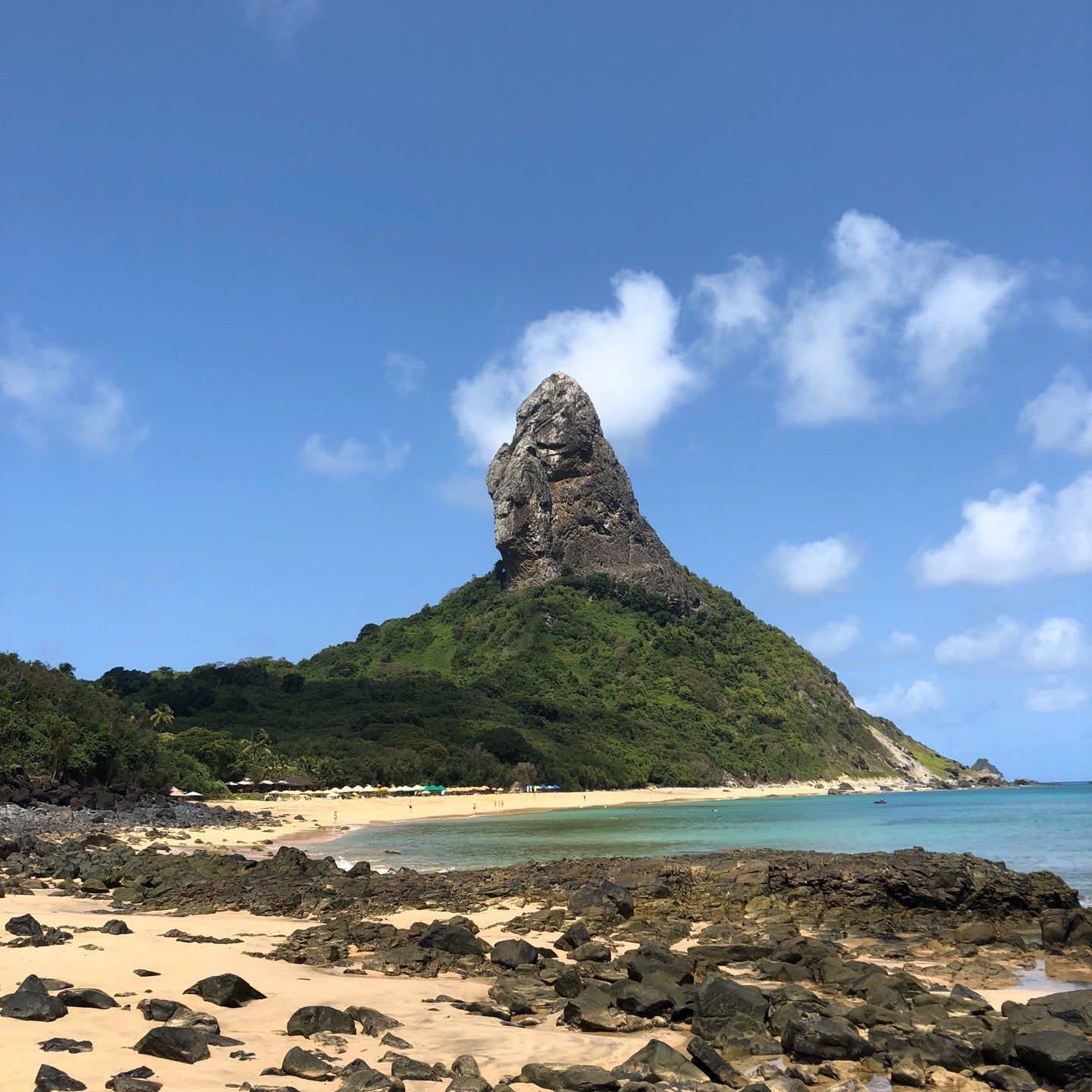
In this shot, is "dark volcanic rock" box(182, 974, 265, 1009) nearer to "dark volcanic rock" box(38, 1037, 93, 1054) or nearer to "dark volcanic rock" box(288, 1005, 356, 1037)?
"dark volcanic rock" box(288, 1005, 356, 1037)

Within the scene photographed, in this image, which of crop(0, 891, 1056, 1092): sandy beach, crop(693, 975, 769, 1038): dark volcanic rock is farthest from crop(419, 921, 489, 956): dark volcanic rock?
crop(693, 975, 769, 1038): dark volcanic rock

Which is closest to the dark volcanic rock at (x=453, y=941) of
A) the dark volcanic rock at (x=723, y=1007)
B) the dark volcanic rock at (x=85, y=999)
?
the dark volcanic rock at (x=723, y=1007)

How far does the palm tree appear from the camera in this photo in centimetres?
8794

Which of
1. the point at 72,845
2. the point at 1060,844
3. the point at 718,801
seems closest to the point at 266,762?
the point at 718,801

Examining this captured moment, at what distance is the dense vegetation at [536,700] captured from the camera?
90.8m

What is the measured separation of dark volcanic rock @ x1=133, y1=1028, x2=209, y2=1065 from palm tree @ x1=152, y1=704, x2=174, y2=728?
3362 inches

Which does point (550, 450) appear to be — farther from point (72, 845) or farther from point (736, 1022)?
point (736, 1022)

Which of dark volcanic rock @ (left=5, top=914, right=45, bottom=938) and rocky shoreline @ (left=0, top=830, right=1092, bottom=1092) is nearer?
rocky shoreline @ (left=0, top=830, right=1092, bottom=1092)

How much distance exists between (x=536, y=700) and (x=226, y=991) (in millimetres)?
112031

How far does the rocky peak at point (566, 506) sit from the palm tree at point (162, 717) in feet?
244

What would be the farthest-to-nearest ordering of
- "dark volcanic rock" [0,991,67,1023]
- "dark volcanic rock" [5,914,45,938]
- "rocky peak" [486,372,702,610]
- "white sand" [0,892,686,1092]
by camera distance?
1. "rocky peak" [486,372,702,610]
2. "dark volcanic rock" [5,914,45,938]
3. "dark volcanic rock" [0,991,67,1023]
4. "white sand" [0,892,686,1092]

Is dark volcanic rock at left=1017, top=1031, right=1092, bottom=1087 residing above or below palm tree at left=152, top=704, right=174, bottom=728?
below

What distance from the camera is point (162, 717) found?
3479 inches

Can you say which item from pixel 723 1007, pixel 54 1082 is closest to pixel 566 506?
pixel 723 1007
